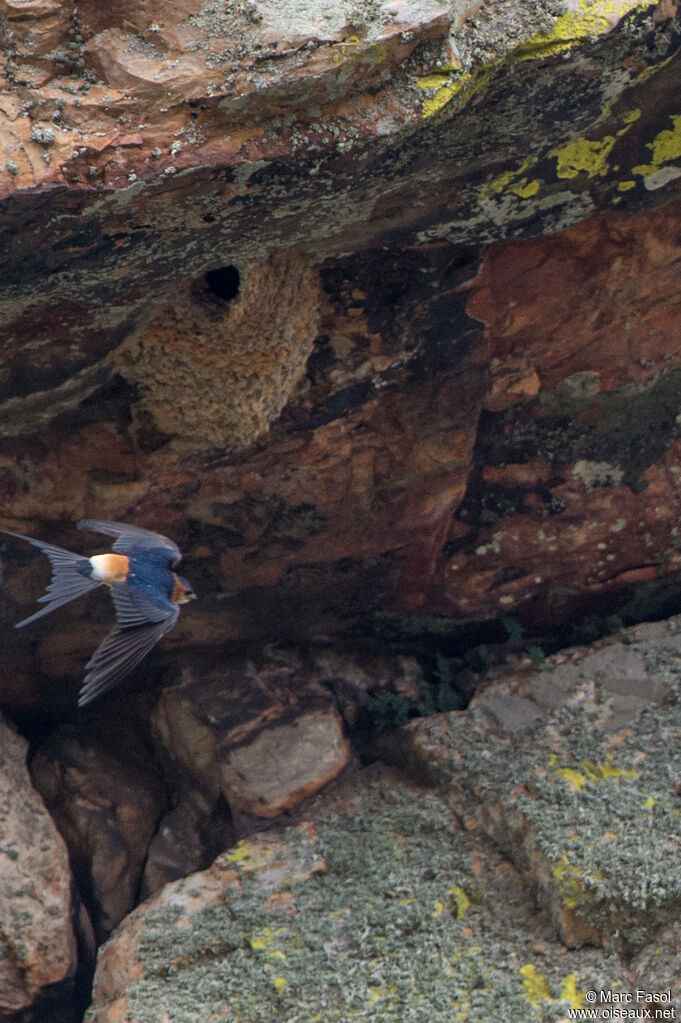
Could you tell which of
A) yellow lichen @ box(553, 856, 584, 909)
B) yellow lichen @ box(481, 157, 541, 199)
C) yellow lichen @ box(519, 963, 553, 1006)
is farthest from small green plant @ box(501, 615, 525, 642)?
yellow lichen @ box(481, 157, 541, 199)

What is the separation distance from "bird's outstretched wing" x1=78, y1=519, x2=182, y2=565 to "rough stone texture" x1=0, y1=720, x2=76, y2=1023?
5.54ft

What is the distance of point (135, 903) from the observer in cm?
493

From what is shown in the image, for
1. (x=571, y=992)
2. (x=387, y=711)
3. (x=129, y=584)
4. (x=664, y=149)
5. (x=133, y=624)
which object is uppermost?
(x=664, y=149)

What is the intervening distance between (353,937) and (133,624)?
5.51ft

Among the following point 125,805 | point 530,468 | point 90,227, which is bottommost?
point 125,805

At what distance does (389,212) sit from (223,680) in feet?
9.22

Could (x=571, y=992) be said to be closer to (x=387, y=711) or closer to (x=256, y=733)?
(x=387, y=711)

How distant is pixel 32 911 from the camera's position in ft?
14.4

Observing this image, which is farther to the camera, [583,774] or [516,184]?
[583,774]

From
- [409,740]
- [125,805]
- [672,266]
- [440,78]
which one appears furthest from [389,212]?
[125,805]

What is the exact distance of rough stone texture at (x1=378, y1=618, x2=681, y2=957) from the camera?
3803mm

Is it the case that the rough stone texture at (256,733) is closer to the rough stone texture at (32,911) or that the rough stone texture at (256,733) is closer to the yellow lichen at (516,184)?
the rough stone texture at (32,911)

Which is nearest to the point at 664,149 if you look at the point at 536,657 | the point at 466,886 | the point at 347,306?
the point at 347,306

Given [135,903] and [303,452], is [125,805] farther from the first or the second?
[303,452]
